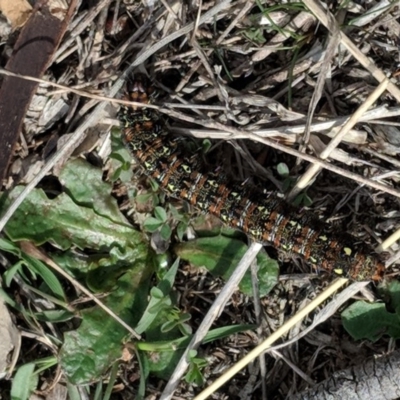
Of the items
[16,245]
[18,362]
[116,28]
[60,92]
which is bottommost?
[18,362]

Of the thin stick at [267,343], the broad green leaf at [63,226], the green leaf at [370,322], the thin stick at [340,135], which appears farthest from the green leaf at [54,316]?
the green leaf at [370,322]

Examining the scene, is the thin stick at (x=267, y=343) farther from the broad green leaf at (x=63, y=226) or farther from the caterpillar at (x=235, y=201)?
the broad green leaf at (x=63, y=226)

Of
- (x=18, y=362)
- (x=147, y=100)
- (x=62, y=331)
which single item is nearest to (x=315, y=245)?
(x=147, y=100)

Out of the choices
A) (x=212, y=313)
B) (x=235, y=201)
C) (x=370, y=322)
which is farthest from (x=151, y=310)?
(x=370, y=322)

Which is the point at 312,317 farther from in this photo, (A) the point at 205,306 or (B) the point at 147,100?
(B) the point at 147,100

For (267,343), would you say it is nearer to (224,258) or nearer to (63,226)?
(224,258)

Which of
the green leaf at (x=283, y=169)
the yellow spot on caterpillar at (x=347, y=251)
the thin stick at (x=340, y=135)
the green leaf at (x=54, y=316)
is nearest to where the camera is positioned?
the thin stick at (x=340, y=135)

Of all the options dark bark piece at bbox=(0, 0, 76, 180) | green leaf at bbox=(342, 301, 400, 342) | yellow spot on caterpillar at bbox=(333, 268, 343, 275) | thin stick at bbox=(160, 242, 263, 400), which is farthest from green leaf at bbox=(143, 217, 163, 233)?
green leaf at bbox=(342, 301, 400, 342)
